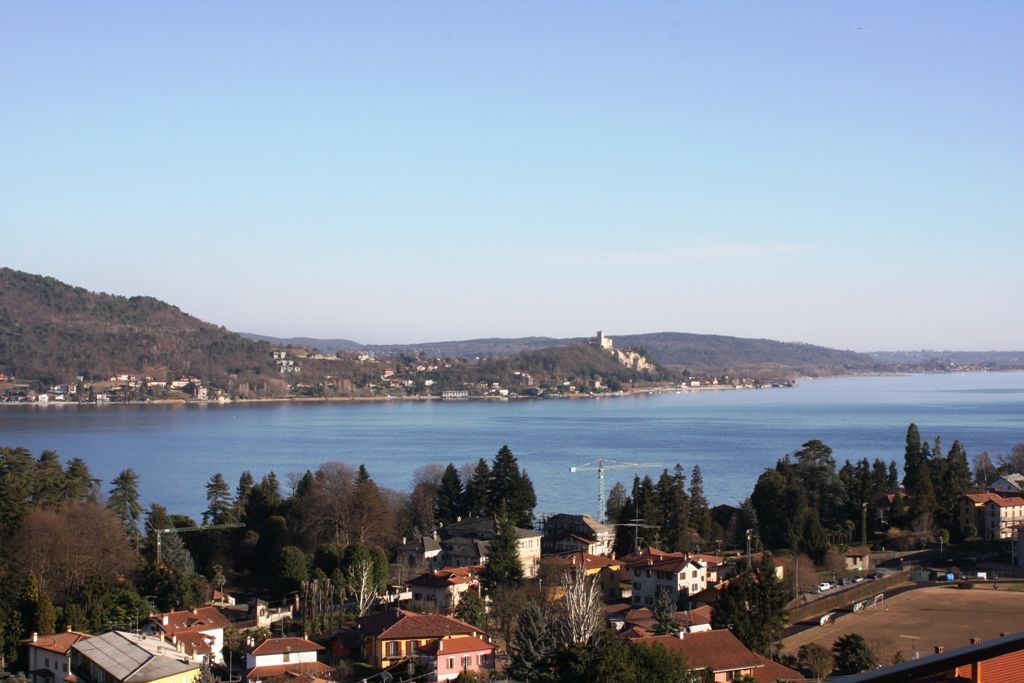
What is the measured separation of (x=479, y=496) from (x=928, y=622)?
657 centimetres

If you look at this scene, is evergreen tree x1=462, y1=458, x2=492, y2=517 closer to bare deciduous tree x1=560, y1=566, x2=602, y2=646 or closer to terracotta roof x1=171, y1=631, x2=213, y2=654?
bare deciduous tree x1=560, y1=566, x2=602, y2=646

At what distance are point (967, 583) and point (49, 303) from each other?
69.7 meters

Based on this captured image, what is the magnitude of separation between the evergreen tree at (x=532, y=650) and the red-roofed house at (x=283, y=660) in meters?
1.24

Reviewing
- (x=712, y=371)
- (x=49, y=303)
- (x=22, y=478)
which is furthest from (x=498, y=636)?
(x=712, y=371)

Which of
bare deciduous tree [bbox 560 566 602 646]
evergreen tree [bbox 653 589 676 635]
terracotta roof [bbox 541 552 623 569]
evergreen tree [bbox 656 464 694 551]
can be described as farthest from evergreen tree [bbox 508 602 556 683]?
evergreen tree [bbox 656 464 694 551]

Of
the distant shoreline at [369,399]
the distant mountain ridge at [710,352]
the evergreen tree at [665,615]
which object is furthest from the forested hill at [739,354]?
the evergreen tree at [665,615]

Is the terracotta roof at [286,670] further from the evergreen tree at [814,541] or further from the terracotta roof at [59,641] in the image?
the evergreen tree at [814,541]

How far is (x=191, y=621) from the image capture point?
29.2 ft

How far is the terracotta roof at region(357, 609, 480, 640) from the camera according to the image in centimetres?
807

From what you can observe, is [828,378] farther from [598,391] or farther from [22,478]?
[22,478]

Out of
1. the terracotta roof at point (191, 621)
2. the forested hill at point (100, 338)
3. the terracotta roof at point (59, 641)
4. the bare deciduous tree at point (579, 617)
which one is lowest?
the terracotta roof at point (191, 621)

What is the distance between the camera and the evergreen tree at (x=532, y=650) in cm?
676

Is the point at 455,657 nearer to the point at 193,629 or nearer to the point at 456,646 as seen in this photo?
the point at 456,646

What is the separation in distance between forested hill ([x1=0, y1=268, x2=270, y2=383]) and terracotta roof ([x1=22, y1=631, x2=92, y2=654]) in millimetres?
55084
